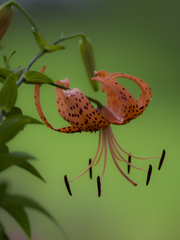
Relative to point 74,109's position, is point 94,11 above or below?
above

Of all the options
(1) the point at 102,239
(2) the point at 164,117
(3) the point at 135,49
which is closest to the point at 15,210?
(1) the point at 102,239

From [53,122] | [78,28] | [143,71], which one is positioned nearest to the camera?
[53,122]

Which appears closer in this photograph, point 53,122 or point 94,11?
point 53,122

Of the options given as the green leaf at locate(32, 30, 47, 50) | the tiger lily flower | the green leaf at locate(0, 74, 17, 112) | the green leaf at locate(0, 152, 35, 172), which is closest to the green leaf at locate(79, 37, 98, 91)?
the tiger lily flower

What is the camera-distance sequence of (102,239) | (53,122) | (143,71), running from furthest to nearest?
(143,71) → (53,122) → (102,239)

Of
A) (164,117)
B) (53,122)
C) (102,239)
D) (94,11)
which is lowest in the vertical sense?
(102,239)

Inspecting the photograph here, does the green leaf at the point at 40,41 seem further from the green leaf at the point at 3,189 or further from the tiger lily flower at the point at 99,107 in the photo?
the green leaf at the point at 3,189

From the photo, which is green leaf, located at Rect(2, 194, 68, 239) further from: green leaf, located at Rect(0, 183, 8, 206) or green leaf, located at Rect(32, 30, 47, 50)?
green leaf, located at Rect(32, 30, 47, 50)

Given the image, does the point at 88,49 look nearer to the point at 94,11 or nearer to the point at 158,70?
the point at 158,70
